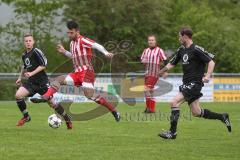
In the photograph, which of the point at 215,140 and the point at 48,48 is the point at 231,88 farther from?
the point at 215,140

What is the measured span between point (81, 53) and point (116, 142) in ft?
11.8

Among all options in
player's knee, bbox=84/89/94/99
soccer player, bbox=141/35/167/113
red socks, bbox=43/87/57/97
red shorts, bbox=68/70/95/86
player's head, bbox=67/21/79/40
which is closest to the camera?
red socks, bbox=43/87/57/97

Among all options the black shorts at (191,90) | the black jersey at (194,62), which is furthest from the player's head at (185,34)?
the black shorts at (191,90)

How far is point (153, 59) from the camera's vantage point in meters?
21.4

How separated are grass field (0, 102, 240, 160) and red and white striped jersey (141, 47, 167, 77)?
506cm

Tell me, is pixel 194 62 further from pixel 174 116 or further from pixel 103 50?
pixel 103 50

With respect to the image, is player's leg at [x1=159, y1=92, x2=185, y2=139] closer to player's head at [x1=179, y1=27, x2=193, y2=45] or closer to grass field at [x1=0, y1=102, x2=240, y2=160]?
grass field at [x1=0, y1=102, x2=240, y2=160]

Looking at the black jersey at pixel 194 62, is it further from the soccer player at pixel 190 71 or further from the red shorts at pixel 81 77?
the red shorts at pixel 81 77

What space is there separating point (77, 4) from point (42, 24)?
230 centimetres

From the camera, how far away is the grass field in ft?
32.3

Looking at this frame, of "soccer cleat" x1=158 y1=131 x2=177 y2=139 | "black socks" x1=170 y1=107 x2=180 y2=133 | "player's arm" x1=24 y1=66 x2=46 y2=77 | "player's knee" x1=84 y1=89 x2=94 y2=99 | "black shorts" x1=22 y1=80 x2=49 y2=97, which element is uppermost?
"player's arm" x1=24 y1=66 x2=46 y2=77

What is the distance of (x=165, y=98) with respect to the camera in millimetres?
29078

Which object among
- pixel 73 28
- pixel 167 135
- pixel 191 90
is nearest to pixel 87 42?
pixel 73 28

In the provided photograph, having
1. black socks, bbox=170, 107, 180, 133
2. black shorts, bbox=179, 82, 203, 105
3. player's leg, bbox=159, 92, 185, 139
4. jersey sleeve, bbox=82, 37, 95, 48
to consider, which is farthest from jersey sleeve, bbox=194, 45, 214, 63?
jersey sleeve, bbox=82, 37, 95, 48
